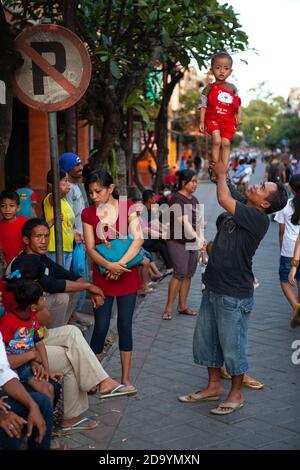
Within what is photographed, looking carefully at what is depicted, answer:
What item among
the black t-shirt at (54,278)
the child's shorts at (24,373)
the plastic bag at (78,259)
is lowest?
the child's shorts at (24,373)

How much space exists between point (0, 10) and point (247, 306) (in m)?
3.08

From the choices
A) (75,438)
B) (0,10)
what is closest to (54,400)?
(75,438)

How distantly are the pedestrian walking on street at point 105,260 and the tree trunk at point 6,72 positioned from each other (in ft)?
2.77

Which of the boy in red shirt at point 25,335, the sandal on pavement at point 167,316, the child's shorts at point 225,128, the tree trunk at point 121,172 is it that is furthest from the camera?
the tree trunk at point 121,172

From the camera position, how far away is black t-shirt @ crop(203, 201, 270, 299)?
15.5ft

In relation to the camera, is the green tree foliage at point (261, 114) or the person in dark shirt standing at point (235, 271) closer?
the person in dark shirt standing at point (235, 271)

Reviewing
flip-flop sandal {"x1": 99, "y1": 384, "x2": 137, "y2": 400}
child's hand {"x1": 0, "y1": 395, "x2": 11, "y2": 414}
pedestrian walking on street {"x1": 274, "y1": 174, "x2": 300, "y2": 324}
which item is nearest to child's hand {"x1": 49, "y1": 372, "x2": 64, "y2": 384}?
child's hand {"x1": 0, "y1": 395, "x2": 11, "y2": 414}

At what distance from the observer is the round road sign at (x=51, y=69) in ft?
16.9

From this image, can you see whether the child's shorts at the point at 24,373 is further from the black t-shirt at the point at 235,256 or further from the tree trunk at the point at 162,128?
the tree trunk at the point at 162,128

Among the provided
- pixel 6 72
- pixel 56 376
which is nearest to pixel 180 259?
pixel 6 72

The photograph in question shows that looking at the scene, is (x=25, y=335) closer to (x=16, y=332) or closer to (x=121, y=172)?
(x=16, y=332)

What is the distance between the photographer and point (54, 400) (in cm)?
425

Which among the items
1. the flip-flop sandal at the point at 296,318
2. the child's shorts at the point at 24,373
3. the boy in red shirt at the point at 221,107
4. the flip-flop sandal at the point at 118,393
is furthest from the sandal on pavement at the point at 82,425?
the flip-flop sandal at the point at 296,318
